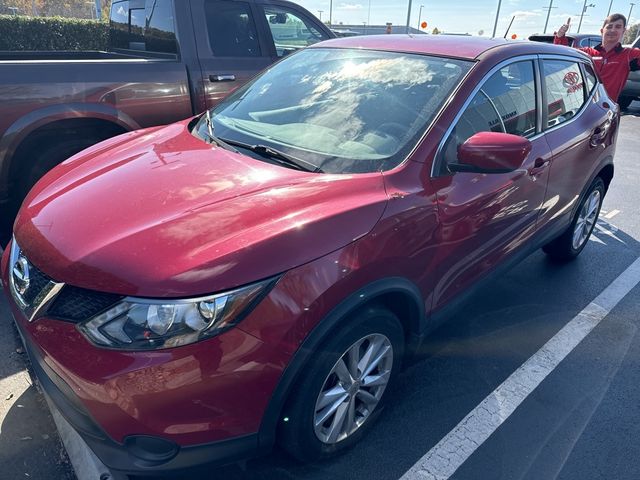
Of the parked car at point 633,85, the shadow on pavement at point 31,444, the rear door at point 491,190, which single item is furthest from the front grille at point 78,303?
the parked car at point 633,85

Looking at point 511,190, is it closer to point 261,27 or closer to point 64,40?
point 261,27

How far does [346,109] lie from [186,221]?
46.0 inches

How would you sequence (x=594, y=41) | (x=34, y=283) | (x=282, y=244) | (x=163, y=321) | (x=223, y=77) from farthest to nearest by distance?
(x=594, y=41), (x=223, y=77), (x=34, y=283), (x=282, y=244), (x=163, y=321)

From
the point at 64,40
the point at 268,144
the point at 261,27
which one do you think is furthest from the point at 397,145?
the point at 64,40

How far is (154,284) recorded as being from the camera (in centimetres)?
156

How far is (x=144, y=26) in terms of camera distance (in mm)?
4562

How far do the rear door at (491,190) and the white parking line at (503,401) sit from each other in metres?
0.61

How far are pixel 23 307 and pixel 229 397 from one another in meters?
0.89

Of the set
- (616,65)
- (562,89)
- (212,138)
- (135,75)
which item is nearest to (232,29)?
(135,75)

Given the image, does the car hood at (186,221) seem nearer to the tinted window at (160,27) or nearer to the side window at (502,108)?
the side window at (502,108)

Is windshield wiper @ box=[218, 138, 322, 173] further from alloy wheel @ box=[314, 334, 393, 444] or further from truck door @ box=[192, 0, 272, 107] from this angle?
truck door @ box=[192, 0, 272, 107]

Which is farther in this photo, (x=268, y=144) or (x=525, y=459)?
(x=268, y=144)

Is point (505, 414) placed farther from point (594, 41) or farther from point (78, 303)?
point (594, 41)

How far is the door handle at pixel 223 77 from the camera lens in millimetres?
4270
